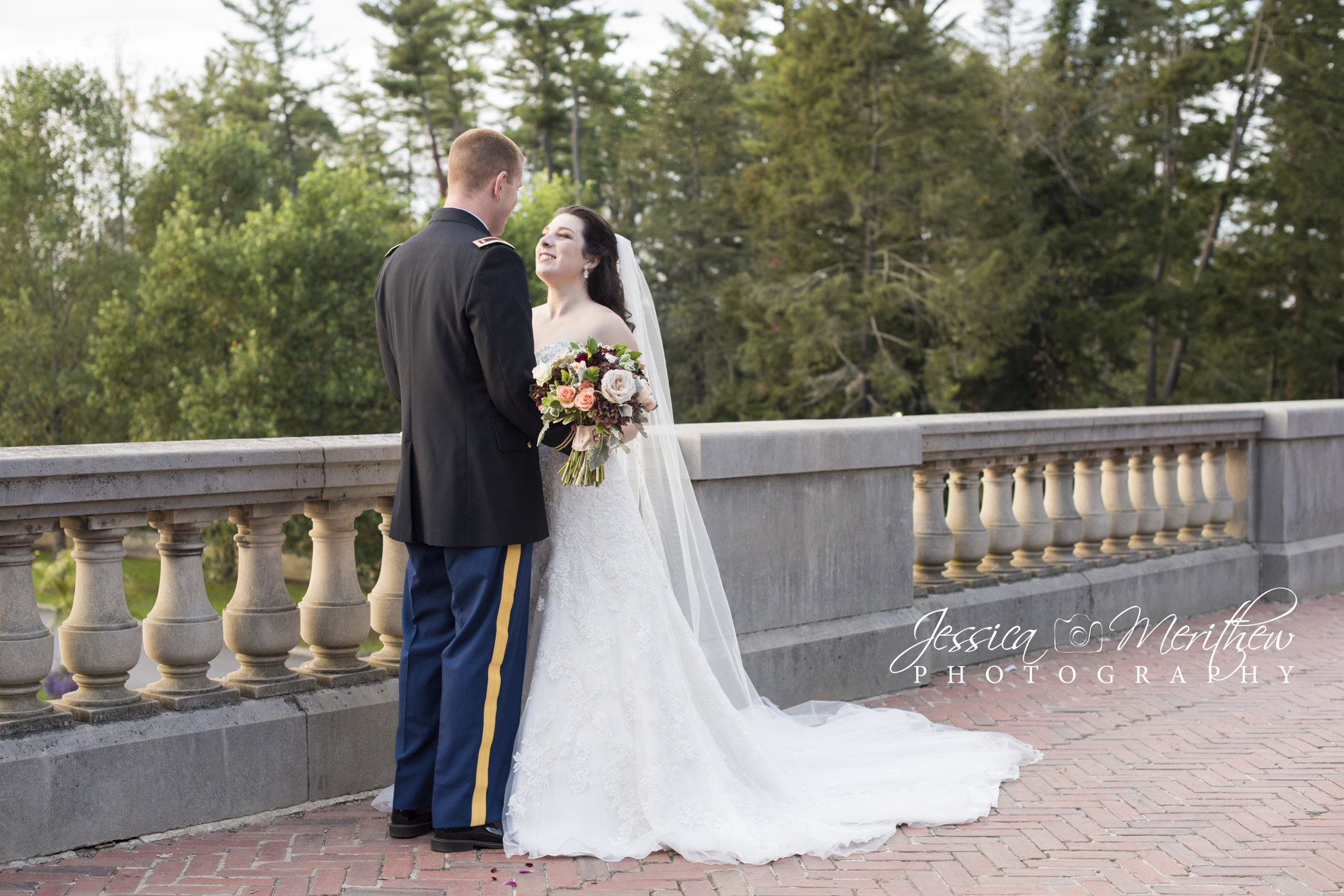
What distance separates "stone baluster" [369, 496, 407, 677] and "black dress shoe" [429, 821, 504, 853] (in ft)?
2.32

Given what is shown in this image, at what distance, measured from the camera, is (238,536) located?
152 inches

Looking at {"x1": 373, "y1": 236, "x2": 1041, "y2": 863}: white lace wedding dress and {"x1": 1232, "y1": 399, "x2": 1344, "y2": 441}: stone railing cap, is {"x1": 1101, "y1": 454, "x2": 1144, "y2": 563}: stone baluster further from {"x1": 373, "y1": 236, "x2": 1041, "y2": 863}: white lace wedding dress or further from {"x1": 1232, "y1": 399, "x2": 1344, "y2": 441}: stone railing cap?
{"x1": 373, "y1": 236, "x2": 1041, "y2": 863}: white lace wedding dress

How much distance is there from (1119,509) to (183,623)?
5.12 m

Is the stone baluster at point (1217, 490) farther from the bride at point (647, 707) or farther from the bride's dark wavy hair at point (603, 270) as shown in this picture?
the bride's dark wavy hair at point (603, 270)

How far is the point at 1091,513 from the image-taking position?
261 inches

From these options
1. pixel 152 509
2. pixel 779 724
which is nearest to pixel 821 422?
pixel 779 724

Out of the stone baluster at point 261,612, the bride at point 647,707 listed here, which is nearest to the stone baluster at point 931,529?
the bride at point 647,707

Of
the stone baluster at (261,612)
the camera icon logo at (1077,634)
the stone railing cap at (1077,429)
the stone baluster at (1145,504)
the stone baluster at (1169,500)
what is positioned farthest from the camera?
the stone baluster at (1169,500)

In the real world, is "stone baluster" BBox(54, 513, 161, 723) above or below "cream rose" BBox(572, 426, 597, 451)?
below

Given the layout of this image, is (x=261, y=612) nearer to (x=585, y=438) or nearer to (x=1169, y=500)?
(x=585, y=438)

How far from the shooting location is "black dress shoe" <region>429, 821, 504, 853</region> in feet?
11.8

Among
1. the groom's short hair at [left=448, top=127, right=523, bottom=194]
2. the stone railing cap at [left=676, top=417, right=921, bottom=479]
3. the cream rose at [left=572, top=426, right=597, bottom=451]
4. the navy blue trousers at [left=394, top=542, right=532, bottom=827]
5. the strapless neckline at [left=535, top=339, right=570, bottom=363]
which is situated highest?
the groom's short hair at [left=448, top=127, right=523, bottom=194]

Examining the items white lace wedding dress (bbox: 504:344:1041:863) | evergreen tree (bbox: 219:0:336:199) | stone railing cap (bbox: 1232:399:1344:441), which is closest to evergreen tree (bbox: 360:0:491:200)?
evergreen tree (bbox: 219:0:336:199)

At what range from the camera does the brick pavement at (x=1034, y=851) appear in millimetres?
3336
